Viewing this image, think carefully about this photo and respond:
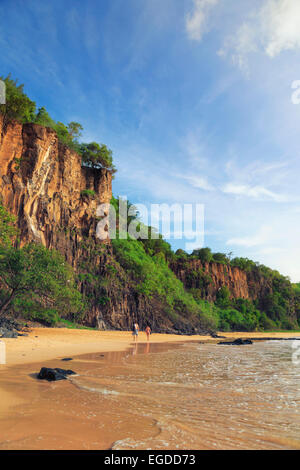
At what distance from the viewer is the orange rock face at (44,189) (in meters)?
24.5

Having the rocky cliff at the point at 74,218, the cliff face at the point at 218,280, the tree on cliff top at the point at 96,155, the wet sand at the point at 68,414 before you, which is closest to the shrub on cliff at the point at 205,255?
the cliff face at the point at 218,280

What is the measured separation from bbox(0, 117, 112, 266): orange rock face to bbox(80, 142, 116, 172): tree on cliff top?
345 cm

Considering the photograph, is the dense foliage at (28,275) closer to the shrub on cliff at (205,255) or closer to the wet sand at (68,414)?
the wet sand at (68,414)

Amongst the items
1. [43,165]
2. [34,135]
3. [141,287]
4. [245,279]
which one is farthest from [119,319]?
[245,279]

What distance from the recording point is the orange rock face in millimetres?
24547

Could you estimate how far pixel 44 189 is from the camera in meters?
28.3

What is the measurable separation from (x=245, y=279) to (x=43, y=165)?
190 ft

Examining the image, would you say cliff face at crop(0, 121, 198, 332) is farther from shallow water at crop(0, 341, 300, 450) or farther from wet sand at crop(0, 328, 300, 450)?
shallow water at crop(0, 341, 300, 450)

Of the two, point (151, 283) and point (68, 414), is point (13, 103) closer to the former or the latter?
point (151, 283)

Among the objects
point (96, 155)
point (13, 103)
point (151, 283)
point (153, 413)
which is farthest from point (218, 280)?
point (153, 413)

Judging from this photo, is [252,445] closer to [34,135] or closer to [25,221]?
[25,221]

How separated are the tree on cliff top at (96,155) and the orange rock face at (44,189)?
136 inches

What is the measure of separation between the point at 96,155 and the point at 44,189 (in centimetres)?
1252

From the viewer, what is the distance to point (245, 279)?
69.4 m
